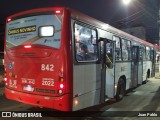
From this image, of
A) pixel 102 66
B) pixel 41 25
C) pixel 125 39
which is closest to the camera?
pixel 41 25

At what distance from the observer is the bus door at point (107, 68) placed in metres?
7.63

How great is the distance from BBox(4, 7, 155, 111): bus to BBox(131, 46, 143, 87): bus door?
397cm

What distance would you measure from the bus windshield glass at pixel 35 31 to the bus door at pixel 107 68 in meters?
1.97

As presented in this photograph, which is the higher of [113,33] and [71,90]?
[113,33]

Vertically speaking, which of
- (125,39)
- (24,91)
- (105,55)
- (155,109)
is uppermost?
(125,39)

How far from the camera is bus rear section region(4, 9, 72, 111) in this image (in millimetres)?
5910

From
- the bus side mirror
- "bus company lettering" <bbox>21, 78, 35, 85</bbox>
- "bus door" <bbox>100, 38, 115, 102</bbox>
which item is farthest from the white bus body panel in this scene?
"bus company lettering" <bbox>21, 78, 35, 85</bbox>

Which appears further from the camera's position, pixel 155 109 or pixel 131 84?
pixel 131 84

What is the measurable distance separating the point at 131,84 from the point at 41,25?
21.7 ft

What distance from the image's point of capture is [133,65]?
11609mm

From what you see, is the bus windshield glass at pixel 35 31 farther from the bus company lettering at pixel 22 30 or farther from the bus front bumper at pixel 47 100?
the bus front bumper at pixel 47 100

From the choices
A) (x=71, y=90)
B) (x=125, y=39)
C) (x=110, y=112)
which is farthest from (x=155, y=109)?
(x=71, y=90)

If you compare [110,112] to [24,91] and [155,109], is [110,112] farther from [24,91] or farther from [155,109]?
[24,91]

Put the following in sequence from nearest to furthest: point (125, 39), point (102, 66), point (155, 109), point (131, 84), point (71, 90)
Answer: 1. point (71, 90)
2. point (102, 66)
3. point (155, 109)
4. point (125, 39)
5. point (131, 84)
